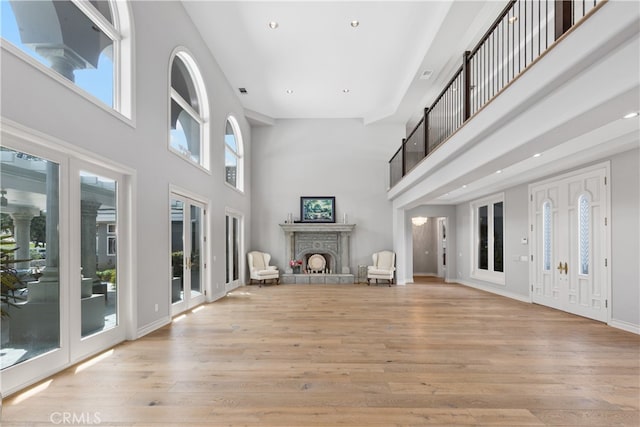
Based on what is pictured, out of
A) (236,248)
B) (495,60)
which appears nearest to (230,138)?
(236,248)

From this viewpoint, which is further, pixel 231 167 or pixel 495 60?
pixel 231 167

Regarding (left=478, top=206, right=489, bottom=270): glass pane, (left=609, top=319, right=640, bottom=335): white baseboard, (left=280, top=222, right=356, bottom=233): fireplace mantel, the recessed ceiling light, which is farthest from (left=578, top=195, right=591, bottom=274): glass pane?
(left=280, top=222, right=356, bottom=233): fireplace mantel

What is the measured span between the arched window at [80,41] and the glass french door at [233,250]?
14.4 ft

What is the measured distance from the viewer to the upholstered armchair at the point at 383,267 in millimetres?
9084

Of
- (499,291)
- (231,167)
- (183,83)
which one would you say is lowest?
(499,291)

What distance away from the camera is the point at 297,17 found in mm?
5504

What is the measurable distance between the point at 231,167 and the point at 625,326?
8454 millimetres

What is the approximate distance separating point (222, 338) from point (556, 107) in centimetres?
436

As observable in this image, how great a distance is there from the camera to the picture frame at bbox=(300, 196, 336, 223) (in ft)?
33.1

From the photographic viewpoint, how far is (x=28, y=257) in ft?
9.03

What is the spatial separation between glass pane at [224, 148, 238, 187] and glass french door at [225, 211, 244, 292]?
3.14 feet

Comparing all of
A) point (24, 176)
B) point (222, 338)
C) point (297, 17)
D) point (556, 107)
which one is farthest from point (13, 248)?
point (297, 17)

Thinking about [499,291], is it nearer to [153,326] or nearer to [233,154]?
[153,326]

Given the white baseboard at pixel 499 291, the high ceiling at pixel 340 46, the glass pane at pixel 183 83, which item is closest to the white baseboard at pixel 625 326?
the white baseboard at pixel 499 291
